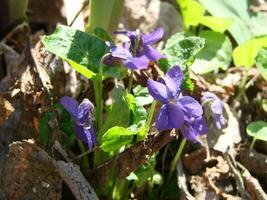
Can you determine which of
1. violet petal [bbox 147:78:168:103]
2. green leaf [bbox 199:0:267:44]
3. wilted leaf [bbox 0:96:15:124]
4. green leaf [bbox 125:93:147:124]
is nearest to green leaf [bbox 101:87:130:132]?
green leaf [bbox 125:93:147:124]

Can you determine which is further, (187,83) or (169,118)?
(187,83)

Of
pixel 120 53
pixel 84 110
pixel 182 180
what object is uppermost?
pixel 120 53

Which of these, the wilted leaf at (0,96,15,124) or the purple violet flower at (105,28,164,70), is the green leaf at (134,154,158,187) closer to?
the purple violet flower at (105,28,164,70)

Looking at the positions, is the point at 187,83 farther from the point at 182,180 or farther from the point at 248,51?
the point at 248,51

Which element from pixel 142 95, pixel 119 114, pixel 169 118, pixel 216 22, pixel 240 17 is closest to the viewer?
pixel 169 118

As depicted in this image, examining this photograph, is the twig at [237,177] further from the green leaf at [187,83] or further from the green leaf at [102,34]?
the green leaf at [102,34]

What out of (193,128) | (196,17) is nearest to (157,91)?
(193,128)

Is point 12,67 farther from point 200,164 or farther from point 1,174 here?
point 200,164
